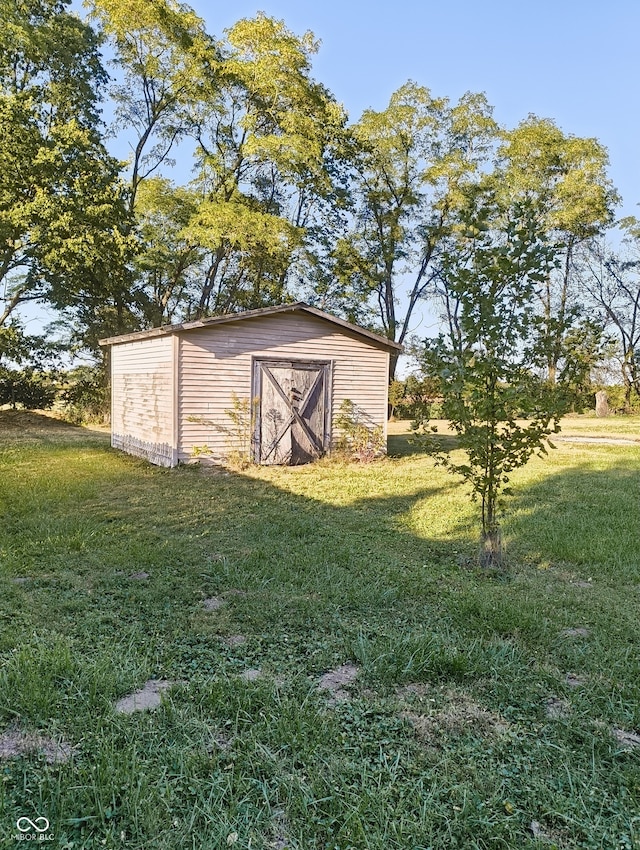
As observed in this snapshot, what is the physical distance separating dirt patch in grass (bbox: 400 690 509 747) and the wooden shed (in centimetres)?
762

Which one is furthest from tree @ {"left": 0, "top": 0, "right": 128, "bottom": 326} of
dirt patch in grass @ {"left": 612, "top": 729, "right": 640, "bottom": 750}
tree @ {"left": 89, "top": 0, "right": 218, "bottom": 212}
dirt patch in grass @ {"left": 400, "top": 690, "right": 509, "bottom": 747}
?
dirt patch in grass @ {"left": 612, "top": 729, "right": 640, "bottom": 750}

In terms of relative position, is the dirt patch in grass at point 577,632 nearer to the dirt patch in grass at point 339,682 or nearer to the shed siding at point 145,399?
the dirt patch in grass at point 339,682

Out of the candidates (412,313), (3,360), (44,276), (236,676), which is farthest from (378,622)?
(412,313)

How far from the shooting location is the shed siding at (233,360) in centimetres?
949

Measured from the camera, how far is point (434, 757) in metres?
2.04

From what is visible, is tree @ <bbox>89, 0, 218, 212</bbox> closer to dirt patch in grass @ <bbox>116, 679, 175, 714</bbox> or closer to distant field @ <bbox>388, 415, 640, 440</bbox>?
distant field @ <bbox>388, 415, 640, 440</bbox>

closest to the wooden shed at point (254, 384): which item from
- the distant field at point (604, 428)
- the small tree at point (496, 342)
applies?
the distant field at point (604, 428)

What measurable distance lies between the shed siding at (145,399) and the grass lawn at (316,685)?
4.18m

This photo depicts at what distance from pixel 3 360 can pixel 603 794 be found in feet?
70.4

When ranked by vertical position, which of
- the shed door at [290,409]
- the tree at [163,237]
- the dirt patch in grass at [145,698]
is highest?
the tree at [163,237]

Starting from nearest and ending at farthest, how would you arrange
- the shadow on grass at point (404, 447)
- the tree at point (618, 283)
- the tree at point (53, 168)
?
the shadow on grass at point (404, 447)
the tree at point (53, 168)
the tree at point (618, 283)

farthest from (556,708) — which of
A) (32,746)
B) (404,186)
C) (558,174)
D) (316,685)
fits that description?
→ (558,174)

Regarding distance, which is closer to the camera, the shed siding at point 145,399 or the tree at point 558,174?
the shed siding at point 145,399

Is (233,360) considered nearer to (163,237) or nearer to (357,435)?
(357,435)
